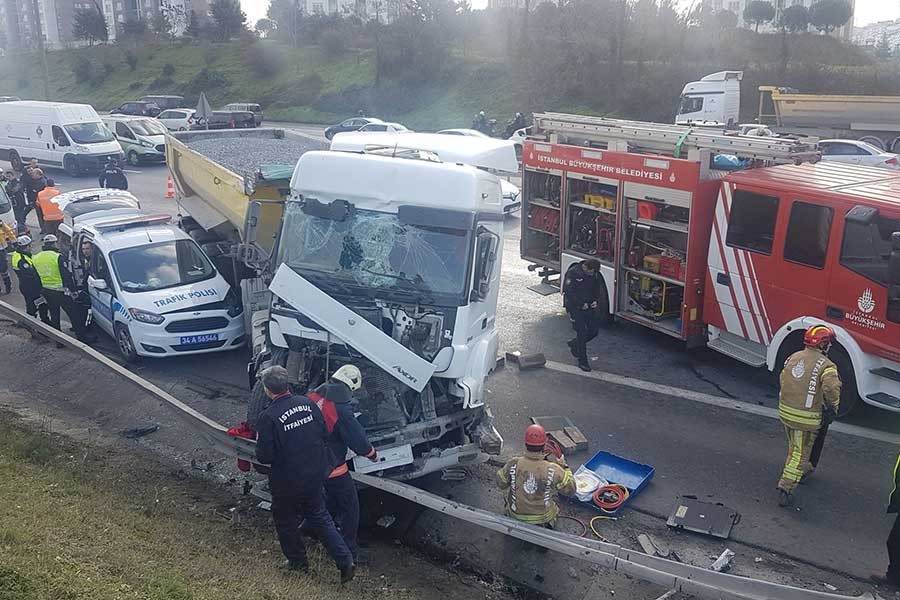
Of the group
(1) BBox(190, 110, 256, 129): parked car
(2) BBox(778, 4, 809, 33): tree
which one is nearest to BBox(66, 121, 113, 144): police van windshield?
(1) BBox(190, 110, 256, 129): parked car

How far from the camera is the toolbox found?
24.1 feet

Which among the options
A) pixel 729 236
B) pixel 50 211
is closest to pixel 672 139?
pixel 729 236

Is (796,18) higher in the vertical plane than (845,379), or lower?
higher

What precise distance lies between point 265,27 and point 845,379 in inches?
2978

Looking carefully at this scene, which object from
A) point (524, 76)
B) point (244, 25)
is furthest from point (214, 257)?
point (244, 25)

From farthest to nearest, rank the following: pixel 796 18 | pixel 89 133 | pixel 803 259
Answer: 1. pixel 796 18
2. pixel 89 133
3. pixel 803 259

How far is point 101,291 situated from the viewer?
10.9 m

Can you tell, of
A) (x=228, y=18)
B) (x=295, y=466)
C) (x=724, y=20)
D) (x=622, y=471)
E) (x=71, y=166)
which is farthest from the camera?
(x=228, y=18)

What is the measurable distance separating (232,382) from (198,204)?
4.25 m

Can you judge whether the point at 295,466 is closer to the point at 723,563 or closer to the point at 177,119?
the point at 723,563

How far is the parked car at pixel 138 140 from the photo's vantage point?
2845 cm

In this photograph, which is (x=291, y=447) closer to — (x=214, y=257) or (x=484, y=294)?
(x=484, y=294)

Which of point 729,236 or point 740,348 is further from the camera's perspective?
point 740,348

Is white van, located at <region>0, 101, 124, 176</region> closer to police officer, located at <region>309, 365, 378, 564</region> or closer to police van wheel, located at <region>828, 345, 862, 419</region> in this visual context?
police officer, located at <region>309, 365, 378, 564</region>
